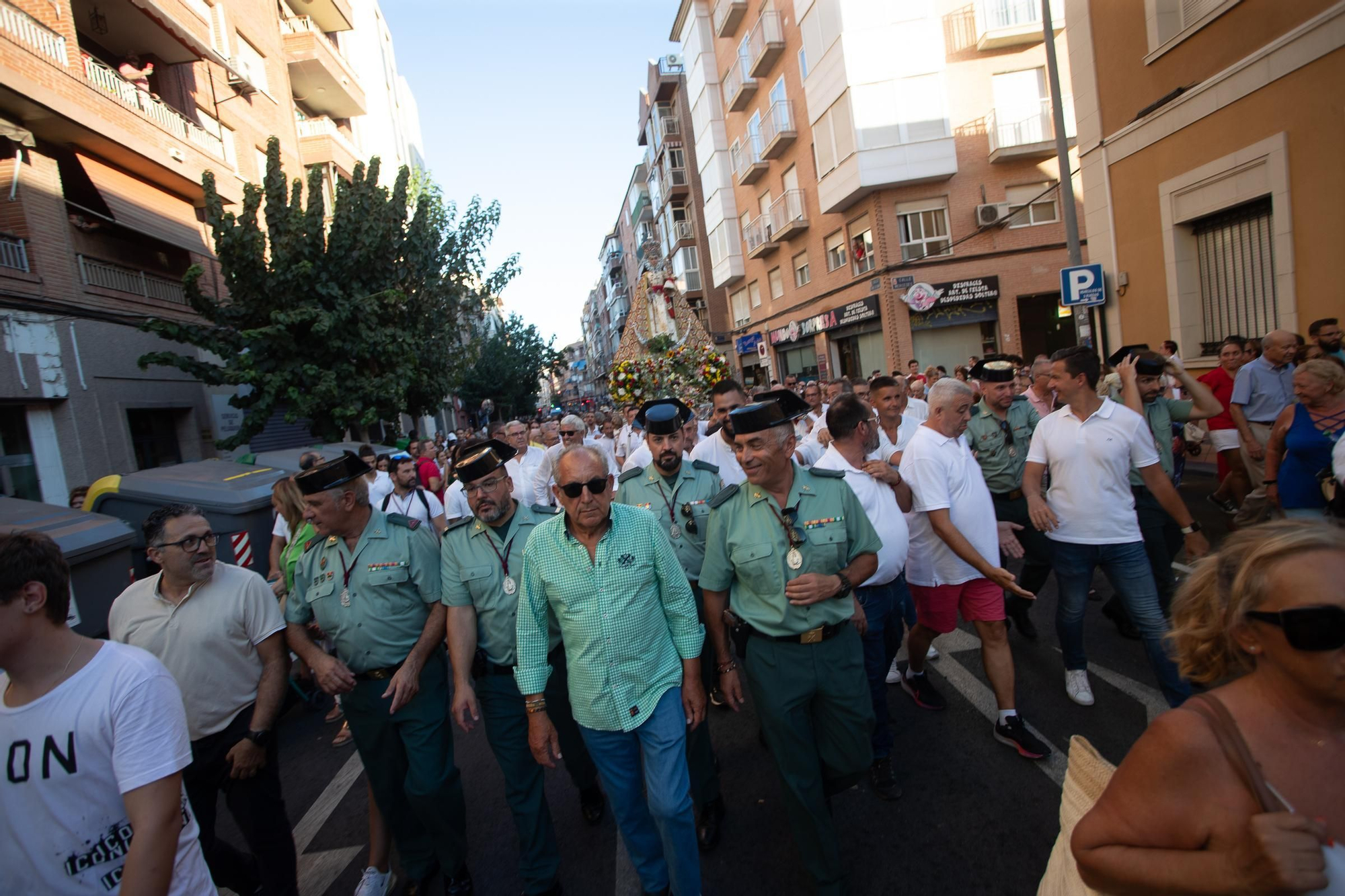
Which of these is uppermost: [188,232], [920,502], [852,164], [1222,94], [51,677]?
[852,164]

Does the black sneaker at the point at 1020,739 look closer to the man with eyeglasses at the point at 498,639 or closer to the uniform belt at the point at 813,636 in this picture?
the uniform belt at the point at 813,636

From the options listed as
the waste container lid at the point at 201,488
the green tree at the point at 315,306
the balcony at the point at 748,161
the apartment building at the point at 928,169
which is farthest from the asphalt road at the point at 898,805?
the balcony at the point at 748,161

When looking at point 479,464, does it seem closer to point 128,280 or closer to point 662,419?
point 662,419

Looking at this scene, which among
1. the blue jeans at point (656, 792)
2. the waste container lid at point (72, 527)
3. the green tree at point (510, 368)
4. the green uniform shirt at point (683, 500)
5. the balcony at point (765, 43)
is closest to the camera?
the blue jeans at point (656, 792)

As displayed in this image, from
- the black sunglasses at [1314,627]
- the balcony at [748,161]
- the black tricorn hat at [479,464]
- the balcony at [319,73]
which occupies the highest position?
the balcony at [319,73]

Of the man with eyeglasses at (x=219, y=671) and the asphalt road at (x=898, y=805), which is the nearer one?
the man with eyeglasses at (x=219, y=671)

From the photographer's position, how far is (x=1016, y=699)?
13.7ft

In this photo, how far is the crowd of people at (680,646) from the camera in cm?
134

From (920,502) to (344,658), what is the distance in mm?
2969

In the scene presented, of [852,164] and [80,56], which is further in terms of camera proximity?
[852,164]

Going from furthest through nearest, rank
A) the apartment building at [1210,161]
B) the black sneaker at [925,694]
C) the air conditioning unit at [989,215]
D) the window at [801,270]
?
the window at [801,270] < the air conditioning unit at [989,215] < the apartment building at [1210,161] < the black sneaker at [925,694]

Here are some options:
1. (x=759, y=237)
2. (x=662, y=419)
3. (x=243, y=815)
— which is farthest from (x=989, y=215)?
(x=243, y=815)

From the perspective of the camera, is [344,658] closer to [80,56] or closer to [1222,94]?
[1222,94]

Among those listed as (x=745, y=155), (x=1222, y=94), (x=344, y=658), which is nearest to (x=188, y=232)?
(x=344, y=658)
